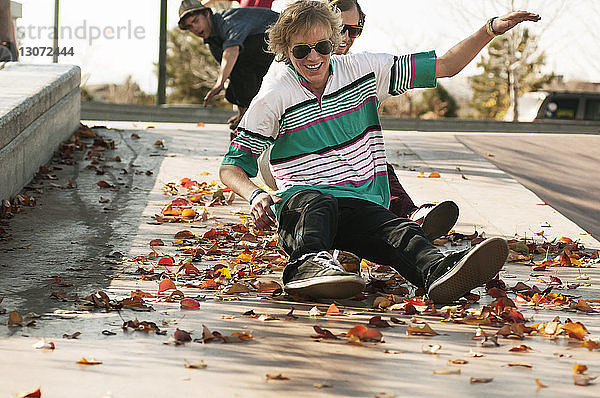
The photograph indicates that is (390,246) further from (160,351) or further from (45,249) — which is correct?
(45,249)

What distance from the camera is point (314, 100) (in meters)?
4.44

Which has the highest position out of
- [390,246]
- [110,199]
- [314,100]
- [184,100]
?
[314,100]

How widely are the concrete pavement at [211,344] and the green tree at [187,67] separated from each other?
92.3 ft

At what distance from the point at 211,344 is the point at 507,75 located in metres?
32.7

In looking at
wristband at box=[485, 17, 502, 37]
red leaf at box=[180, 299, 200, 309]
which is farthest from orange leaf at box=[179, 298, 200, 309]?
wristband at box=[485, 17, 502, 37]

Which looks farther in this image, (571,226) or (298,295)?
(571,226)

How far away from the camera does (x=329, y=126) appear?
446cm

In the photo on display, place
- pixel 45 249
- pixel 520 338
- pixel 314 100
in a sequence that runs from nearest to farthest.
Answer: pixel 520 338
pixel 314 100
pixel 45 249

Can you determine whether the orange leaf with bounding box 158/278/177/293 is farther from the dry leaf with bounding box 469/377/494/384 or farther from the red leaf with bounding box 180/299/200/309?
the dry leaf with bounding box 469/377/494/384

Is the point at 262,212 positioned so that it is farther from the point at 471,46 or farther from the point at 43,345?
the point at 471,46

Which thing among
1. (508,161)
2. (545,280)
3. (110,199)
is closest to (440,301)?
(545,280)

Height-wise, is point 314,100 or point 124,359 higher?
point 314,100

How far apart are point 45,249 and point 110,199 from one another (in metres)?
1.54

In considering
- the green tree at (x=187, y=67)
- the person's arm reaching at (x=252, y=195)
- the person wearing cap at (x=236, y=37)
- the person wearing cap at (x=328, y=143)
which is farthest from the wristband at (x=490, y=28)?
the green tree at (x=187, y=67)
